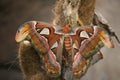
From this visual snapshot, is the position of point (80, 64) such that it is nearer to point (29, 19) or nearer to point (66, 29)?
point (66, 29)

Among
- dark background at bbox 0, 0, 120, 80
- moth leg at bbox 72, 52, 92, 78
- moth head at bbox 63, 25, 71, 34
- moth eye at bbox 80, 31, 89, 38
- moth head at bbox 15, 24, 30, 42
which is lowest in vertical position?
dark background at bbox 0, 0, 120, 80

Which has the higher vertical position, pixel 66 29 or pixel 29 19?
pixel 66 29

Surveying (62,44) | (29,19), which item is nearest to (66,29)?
(62,44)

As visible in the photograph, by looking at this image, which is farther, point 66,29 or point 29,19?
point 29,19

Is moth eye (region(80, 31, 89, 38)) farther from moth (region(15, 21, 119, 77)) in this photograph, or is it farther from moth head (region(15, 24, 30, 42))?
moth head (region(15, 24, 30, 42))

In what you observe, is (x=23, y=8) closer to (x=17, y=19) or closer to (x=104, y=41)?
(x=17, y=19)

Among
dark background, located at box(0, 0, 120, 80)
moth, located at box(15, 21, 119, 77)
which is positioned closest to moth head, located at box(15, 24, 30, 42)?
moth, located at box(15, 21, 119, 77)
